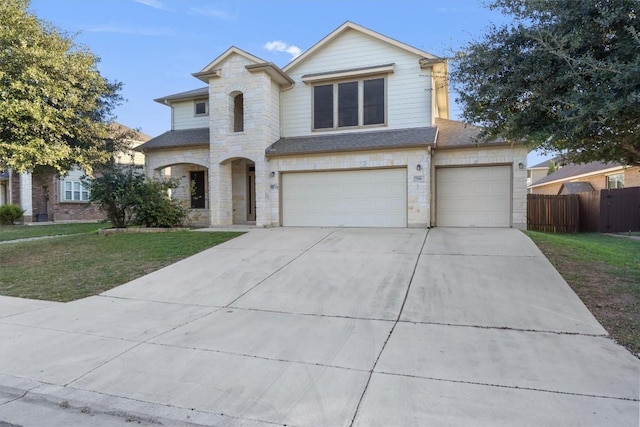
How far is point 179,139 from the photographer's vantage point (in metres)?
17.1

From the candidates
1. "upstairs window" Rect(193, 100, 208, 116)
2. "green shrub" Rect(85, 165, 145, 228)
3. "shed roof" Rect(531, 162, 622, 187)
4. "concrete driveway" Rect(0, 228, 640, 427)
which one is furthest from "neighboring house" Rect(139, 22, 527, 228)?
"shed roof" Rect(531, 162, 622, 187)

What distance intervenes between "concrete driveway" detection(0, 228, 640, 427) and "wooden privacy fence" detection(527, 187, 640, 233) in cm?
1035

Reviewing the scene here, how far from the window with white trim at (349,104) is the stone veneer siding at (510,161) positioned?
9.79 ft

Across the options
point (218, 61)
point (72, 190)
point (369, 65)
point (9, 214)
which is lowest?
point (9, 214)

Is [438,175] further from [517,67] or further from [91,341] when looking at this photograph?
[91,341]

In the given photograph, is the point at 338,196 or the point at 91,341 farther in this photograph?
the point at 338,196

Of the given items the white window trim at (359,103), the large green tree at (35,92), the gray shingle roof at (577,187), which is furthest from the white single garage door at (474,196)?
the gray shingle roof at (577,187)

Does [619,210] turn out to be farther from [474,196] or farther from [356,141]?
[356,141]

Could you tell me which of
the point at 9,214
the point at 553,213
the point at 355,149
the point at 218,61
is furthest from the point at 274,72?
the point at 9,214

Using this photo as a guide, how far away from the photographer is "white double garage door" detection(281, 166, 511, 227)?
13.8 metres

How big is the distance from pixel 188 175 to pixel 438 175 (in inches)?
440

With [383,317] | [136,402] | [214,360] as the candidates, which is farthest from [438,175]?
[136,402]

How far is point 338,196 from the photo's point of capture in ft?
47.9

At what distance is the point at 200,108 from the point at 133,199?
593 cm
